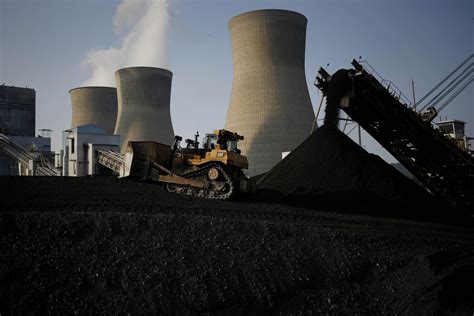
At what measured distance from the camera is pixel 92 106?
27.6 meters

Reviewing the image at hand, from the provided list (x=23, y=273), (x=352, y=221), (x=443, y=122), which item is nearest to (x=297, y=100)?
(x=443, y=122)

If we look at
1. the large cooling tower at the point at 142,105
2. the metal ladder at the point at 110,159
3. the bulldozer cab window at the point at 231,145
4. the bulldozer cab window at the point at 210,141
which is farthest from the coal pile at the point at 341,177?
the large cooling tower at the point at 142,105

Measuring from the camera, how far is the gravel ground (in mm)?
3264

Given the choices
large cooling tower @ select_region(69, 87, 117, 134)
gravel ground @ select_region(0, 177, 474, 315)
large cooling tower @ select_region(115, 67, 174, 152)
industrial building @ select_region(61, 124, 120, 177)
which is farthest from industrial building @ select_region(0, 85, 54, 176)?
gravel ground @ select_region(0, 177, 474, 315)

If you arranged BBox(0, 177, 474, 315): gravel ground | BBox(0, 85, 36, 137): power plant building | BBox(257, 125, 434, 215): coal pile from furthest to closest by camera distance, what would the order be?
1. BBox(0, 85, 36, 137): power plant building
2. BBox(257, 125, 434, 215): coal pile
3. BBox(0, 177, 474, 315): gravel ground

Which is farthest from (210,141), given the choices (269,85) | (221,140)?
(269,85)

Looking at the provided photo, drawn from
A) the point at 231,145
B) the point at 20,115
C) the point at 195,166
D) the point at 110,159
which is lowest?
the point at 195,166

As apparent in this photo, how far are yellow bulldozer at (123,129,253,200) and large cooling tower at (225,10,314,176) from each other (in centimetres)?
862

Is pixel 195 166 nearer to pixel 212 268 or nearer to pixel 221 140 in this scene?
pixel 221 140

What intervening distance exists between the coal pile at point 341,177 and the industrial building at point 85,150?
32.2ft

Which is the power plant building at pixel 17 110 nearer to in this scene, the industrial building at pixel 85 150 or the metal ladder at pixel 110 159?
the industrial building at pixel 85 150

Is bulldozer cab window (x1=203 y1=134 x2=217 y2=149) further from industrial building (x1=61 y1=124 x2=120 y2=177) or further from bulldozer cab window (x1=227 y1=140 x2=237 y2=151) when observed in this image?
industrial building (x1=61 y1=124 x2=120 y2=177)

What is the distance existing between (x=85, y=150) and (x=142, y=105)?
6316mm

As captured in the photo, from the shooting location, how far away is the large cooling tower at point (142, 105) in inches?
899
